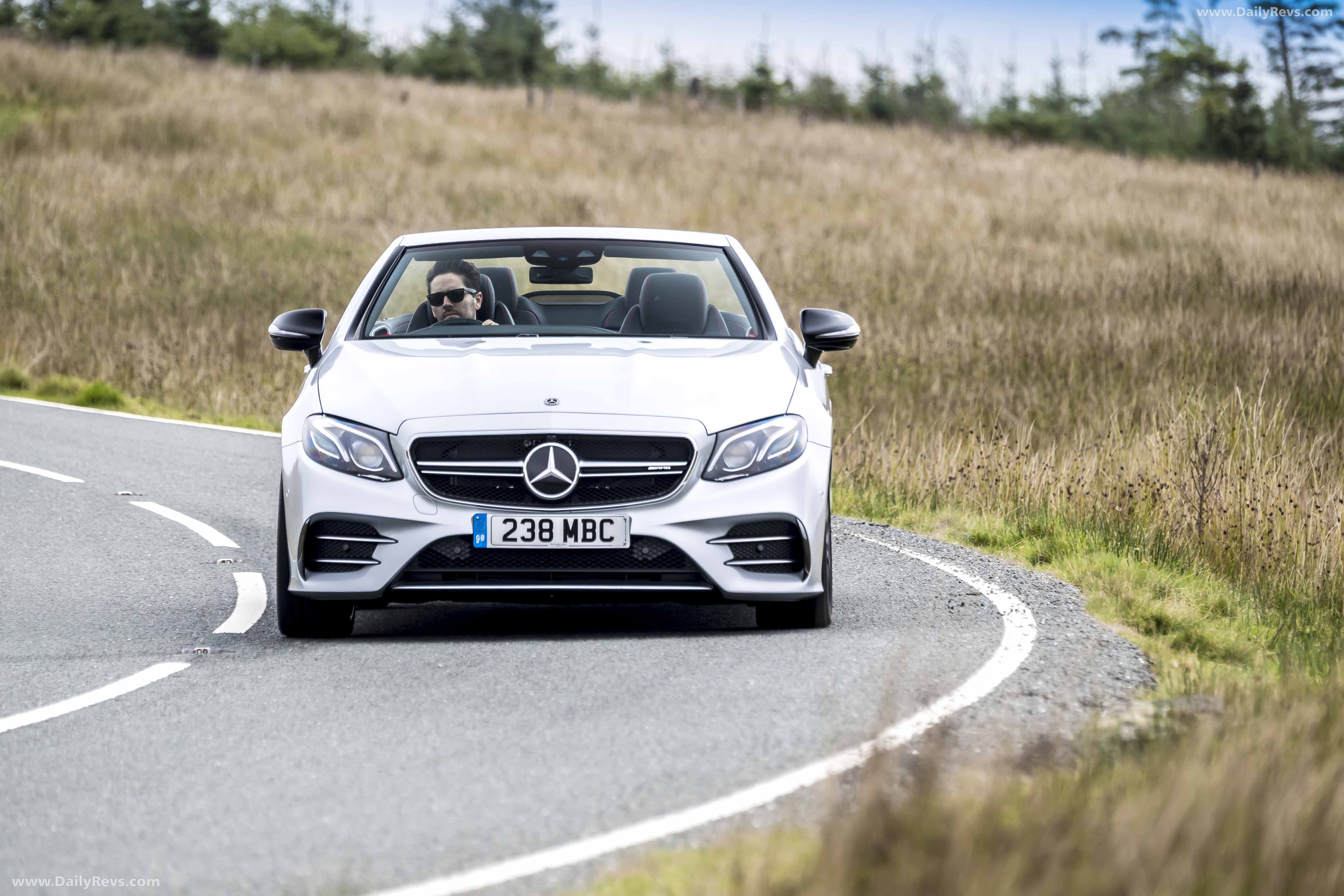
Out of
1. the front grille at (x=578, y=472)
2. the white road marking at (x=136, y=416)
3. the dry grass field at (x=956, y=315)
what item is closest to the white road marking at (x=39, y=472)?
the white road marking at (x=136, y=416)

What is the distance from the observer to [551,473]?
6047 millimetres

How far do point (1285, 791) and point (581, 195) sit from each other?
29432mm

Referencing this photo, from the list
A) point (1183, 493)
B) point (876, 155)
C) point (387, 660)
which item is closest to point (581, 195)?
point (876, 155)

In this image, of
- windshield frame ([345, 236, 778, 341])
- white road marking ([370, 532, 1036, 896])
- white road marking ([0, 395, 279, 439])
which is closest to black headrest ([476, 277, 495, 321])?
windshield frame ([345, 236, 778, 341])

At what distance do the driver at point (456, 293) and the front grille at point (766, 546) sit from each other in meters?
2.10

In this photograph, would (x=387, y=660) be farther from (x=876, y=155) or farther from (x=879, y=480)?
(x=876, y=155)

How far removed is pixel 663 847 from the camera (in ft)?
12.8

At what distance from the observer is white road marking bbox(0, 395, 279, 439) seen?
14.8 m

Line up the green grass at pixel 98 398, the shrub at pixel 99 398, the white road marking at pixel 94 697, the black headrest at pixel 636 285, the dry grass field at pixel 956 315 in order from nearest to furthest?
the dry grass field at pixel 956 315, the white road marking at pixel 94 697, the black headrest at pixel 636 285, the green grass at pixel 98 398, the shrub at pixel 99 398

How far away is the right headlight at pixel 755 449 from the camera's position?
614 centimetres

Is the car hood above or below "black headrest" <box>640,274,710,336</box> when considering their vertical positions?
below

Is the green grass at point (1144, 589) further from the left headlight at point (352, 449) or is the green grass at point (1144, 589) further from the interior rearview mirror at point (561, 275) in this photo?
the left headlight at point (352, 449)

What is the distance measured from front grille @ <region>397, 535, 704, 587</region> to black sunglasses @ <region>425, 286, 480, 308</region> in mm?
1962

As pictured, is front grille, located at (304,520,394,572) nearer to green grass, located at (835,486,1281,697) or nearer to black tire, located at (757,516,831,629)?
black tire, located at (757,516,831,629)
